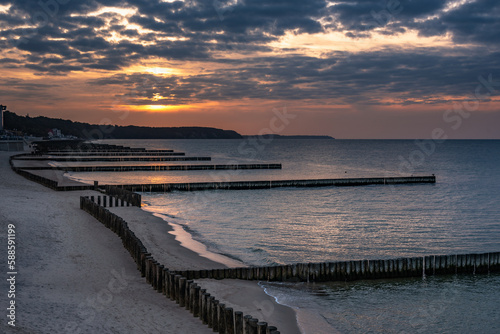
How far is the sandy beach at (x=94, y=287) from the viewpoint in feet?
33.9

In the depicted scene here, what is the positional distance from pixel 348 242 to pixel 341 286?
804 cm

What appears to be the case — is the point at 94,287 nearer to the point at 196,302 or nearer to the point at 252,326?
the point at 196,302

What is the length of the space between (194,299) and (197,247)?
9.75 meters

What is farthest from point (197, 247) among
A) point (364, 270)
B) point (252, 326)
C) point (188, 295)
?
point (252, 326)

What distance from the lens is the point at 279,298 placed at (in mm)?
14086

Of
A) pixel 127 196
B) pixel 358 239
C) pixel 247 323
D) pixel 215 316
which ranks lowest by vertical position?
pixel 358 239

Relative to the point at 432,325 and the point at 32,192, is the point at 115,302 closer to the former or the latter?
the point at 432,325

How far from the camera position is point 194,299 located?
36.5 ft

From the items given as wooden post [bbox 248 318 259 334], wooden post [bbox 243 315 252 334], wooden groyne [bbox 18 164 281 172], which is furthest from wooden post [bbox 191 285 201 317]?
wooden groyne [bbox 18 164 281 172]

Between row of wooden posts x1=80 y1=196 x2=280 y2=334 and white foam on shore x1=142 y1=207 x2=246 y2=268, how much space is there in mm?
3645

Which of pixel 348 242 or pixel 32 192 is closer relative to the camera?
pixel 348 242

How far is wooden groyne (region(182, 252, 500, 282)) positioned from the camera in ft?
50.5

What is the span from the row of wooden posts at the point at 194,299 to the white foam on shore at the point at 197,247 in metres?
3.64

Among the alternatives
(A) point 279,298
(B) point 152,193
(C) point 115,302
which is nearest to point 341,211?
(B) point 152,193
